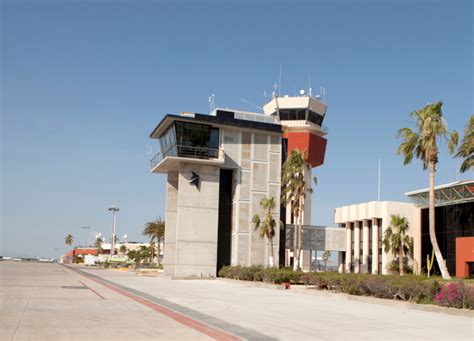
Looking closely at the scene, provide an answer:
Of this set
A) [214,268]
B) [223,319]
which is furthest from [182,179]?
[223,319]

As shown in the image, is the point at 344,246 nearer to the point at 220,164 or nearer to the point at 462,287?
the point at 220,164

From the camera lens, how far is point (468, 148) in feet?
127

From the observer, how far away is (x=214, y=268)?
179 feet

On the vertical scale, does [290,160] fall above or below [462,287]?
above

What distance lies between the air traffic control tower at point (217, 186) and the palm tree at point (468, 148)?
839 inches

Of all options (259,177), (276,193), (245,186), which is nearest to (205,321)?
(245,186)

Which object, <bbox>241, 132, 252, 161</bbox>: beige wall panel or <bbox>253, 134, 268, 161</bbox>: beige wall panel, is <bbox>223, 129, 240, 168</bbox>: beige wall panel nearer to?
<bbox>241, 132, 252, 161</bbox>: beige wall panel

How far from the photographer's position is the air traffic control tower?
5412cm

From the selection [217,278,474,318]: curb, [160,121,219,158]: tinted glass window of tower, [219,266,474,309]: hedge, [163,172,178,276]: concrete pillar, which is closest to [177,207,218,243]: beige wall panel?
[160,121,219,158]: tinted glass window of tower

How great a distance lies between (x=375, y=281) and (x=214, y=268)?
2778 centimetres

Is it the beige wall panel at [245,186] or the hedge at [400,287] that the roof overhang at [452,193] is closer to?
the beige wall panel at [245,186]

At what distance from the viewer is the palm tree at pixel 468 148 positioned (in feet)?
126

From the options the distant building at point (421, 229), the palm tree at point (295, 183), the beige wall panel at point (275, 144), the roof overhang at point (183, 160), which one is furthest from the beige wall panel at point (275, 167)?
the distant building at point (421, 229)

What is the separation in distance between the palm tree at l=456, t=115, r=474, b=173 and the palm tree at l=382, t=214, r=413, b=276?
26595 millimetres
